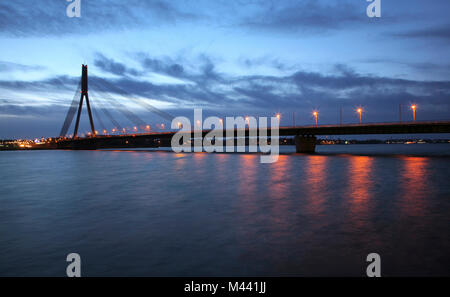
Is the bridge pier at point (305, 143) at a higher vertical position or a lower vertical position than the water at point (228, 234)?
higher

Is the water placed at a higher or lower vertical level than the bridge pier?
lower

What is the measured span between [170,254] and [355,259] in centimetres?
504

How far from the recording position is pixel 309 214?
1582 centimetres

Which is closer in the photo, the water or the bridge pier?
the water

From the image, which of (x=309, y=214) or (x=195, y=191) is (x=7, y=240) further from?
(x=195, y=191)

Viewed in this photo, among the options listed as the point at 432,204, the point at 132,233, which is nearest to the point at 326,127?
the point at 432,204

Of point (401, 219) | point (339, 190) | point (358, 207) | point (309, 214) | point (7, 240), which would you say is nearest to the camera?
point (7, 240)

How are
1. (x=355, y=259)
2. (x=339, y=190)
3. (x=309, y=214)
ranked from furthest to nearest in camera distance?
(x=339, y=190) → (x=309, y=214) → (x=355, y=259)

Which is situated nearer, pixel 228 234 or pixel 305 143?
pixel 228 234

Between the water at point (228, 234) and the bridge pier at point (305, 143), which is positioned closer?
the water at point (228, 234)

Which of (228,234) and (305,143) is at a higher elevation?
(305,143)

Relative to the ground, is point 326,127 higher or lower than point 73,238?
higher
